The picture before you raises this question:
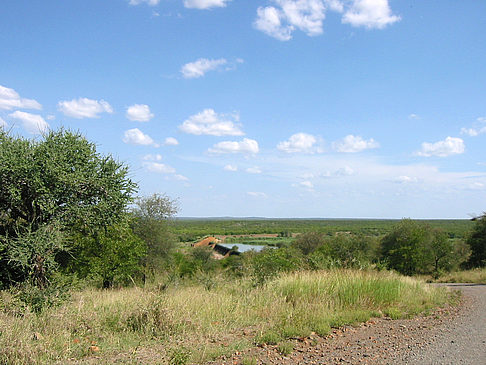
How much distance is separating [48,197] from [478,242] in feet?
142

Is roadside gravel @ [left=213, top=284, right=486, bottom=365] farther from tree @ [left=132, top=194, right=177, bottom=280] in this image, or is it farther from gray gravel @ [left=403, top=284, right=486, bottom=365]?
tree @ [left=132, top=194, right=177, bottom=280]

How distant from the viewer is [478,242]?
4116 centimetres

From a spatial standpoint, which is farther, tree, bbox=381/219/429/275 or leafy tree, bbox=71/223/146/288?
tree, bbox=381/219/429/275

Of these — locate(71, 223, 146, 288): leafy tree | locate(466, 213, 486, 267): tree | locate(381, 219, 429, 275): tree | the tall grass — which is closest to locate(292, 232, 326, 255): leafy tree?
locate(381, 219, 429, 275): tree

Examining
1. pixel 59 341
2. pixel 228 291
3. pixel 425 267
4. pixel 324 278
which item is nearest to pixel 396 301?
pixel 324 278

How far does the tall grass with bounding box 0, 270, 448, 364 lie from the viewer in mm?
5773

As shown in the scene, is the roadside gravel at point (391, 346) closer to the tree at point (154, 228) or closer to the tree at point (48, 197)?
the tree at point (48, 197)

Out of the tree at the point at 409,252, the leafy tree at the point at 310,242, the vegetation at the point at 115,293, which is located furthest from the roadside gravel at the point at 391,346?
the leafy tree at the point at 310,242

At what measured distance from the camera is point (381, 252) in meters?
51.6

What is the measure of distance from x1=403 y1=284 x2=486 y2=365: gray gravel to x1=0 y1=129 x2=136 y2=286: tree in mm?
11616

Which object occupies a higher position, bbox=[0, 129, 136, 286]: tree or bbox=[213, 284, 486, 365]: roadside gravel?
bbox=[0, 129, 136, 286]: tree

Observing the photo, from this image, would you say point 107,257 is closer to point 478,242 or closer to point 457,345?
point 457,345

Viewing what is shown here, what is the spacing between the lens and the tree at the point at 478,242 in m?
40.8

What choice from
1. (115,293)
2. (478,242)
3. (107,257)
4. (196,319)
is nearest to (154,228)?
(107,257)
